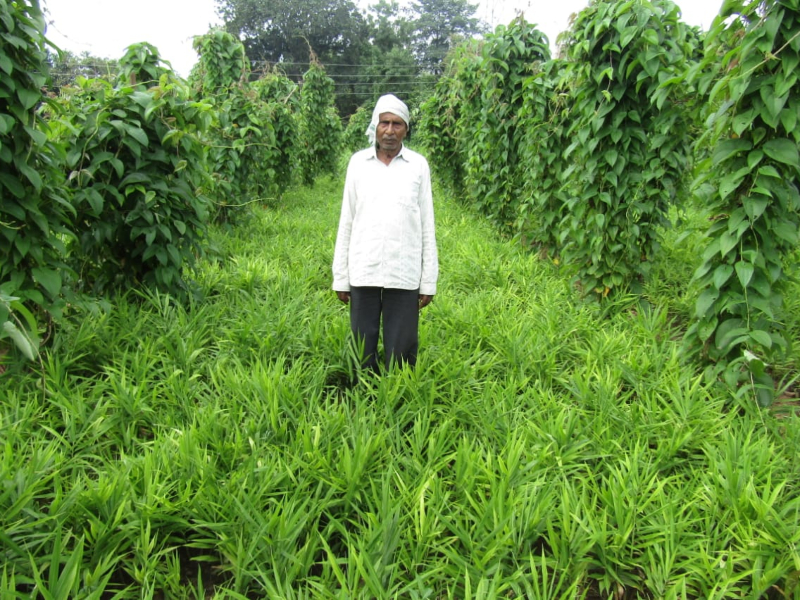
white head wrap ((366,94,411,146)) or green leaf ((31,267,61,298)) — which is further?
green leaf ((31,267,61,298))

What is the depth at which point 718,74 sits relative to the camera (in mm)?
2451

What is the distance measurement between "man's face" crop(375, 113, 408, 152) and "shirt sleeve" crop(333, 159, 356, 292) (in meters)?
0.20

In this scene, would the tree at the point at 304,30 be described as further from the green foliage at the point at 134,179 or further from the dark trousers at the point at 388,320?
the dark trousers at the point at 388,320

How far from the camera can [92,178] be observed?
2.88 m

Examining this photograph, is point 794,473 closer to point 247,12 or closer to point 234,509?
point 234,509

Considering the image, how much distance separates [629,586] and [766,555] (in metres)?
0.42

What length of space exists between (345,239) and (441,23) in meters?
49.0

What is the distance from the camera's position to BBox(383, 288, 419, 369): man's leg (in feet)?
8.07

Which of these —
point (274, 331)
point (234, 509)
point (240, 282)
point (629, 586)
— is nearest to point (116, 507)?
point (234, 509)

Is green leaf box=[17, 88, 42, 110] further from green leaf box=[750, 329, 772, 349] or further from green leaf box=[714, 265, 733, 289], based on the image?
green leaf box=[750, 329, 772, 349]

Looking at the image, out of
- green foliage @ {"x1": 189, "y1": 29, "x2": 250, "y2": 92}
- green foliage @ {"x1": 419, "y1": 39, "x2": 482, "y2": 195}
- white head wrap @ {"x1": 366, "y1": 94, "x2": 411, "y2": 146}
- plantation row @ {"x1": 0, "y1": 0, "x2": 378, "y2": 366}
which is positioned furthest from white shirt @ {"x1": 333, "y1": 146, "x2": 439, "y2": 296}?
green foliage @ {"x1": 189, "y1": 29, "x2": 250, "y2": 92}

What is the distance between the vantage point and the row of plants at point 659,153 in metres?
2.22

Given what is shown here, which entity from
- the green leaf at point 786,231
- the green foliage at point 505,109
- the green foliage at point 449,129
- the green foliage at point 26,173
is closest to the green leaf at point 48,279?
the green foliage at point 26,173

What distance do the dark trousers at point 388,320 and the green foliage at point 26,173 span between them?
1333 mm
